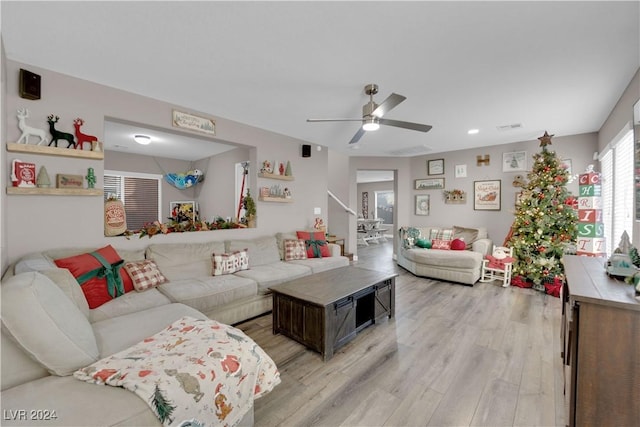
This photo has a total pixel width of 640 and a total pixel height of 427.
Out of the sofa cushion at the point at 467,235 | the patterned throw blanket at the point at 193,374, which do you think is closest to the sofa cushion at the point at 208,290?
the patterned throw blanket at the point at 193,374

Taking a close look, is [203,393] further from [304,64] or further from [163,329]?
[304,64]

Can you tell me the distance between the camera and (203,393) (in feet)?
3.86

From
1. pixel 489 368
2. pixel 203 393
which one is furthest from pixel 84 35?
pixel 489 368

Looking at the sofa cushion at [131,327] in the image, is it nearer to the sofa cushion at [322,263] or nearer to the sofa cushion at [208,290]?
the sofa cushion at [208,290]

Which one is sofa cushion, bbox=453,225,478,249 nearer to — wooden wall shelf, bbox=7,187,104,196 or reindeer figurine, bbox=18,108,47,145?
wooden wall shelf, bbox=7,187,104,196

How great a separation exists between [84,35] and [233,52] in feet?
3.37

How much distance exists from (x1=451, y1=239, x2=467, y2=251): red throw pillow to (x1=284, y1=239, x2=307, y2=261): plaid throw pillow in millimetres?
2780

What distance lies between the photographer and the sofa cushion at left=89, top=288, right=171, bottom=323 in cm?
201

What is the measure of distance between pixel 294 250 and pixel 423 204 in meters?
3.62

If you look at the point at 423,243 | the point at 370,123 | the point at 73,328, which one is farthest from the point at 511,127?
the point at 73,328

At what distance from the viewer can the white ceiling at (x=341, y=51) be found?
1647 millimetres

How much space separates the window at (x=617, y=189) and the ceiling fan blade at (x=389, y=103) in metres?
2.48

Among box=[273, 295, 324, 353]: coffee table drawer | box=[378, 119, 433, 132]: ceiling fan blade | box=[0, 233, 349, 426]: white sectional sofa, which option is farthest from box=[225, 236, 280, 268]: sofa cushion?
box=[378, 119, 433, 132]: ceiling fan blade

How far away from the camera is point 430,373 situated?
6.57 feet
